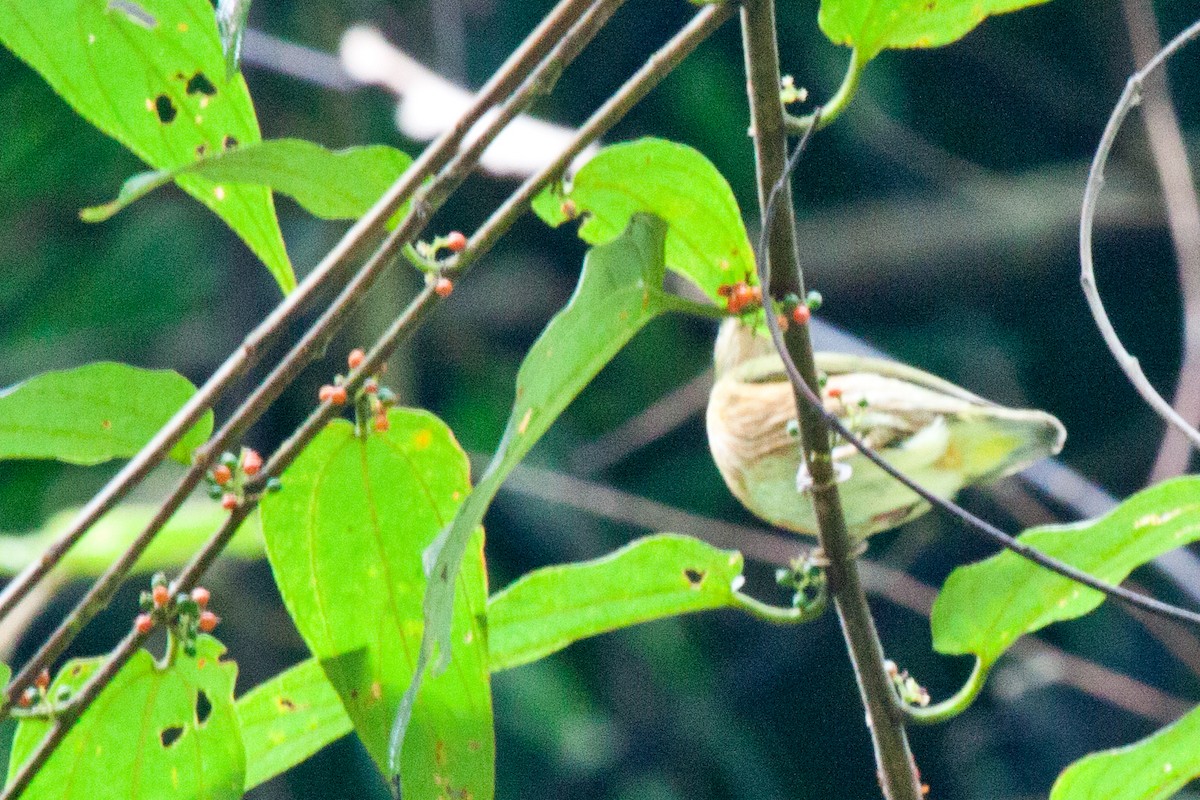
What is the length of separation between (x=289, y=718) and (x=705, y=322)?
2.33 metres

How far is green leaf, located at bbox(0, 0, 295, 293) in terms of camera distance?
77cm

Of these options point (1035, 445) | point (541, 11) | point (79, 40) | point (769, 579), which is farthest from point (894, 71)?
point (79, 40)

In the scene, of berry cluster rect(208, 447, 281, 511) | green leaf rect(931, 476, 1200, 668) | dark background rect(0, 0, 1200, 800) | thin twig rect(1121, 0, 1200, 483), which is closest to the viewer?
berry cluster rect(208, 447, 281, 511)

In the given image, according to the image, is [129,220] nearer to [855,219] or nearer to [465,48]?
[465,48]

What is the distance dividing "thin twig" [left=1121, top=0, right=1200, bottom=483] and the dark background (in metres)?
0.65

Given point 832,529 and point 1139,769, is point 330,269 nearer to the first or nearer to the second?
point 832,529

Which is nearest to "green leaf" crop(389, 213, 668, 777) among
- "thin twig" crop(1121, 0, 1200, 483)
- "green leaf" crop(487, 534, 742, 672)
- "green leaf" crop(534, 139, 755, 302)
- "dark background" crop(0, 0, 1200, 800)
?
"green leaf" crop(534, 139, 755, 302)

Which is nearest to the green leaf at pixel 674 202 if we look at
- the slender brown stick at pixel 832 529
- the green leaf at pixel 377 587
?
the slender brown stick at pixel 832 529

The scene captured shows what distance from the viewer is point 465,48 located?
3.25 m

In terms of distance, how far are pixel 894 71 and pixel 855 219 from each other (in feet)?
1.14

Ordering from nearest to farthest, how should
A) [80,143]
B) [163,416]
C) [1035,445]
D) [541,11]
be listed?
1. [163,416]
2. [1035,445]
3. [80,143]
4. [541,11]

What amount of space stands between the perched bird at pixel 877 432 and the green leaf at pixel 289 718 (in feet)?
2.01

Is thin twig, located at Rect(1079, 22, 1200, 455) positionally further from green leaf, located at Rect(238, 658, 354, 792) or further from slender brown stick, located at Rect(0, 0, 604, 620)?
green leaf, located at Rect(238, 658, 354, 792)

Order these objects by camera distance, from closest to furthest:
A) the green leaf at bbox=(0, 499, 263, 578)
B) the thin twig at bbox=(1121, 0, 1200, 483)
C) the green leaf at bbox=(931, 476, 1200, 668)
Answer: the green leaf at bbox=(931, 476, 1200, 668), the green leaf at bbox=(0, 499, 263, 578), the thin twig at bbox=(1121, 0, 1200, 483)
